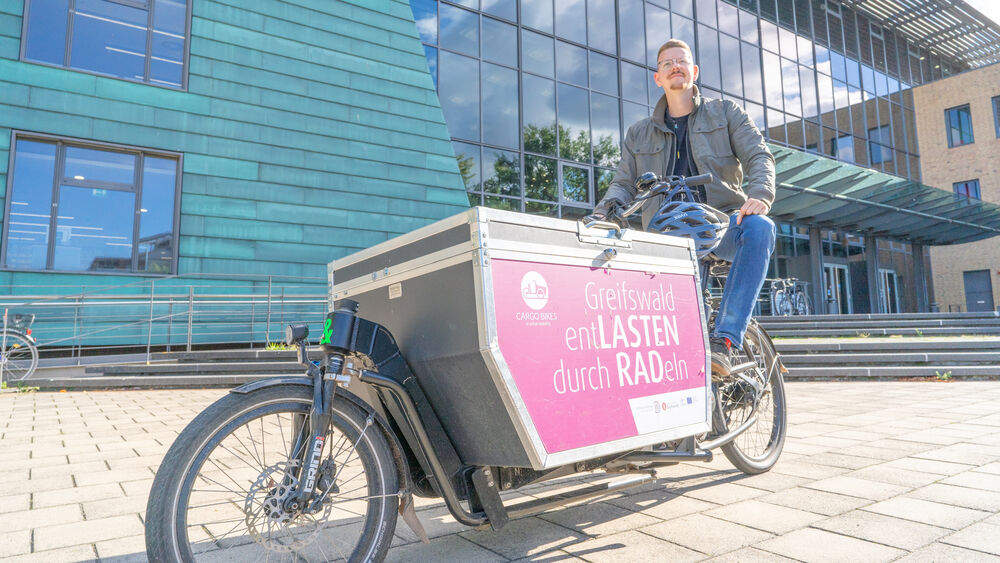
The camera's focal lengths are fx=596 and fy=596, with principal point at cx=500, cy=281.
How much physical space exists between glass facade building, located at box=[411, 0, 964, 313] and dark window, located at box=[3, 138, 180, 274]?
599 cm

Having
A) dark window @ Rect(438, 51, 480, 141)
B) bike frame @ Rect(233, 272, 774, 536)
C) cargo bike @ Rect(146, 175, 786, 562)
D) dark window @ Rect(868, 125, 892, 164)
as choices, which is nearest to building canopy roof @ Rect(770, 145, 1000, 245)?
dark window @ Rect(868, 125, 892, 164)

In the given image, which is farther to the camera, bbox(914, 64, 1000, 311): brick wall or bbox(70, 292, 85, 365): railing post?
bbox(914, 64, 1000, 311): brick wall

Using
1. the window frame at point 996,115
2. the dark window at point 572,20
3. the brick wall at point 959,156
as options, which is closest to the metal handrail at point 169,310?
the dark window at point 572,20

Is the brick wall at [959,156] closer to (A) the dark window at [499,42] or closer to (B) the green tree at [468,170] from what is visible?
(A) the dark window at [499,42]

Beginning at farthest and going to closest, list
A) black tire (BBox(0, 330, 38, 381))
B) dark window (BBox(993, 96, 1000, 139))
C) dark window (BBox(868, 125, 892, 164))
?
1. dark window (BBox(993, 96, 1000, 139))
2. dark window (BBox(868, 125, 892, 164))
3. black tire (BBox(0, 330, 38, 381))

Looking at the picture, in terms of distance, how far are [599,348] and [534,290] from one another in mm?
343

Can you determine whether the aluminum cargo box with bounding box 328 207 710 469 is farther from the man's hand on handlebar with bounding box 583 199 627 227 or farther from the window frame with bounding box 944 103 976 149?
the window frame with bounding box 944 103 976 149

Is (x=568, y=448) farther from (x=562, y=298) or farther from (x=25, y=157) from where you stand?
(x=25, y=157)

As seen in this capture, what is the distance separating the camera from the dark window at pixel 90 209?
8984 millimetres

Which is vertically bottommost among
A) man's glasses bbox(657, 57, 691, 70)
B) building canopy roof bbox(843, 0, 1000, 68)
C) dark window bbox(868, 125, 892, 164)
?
man's glasses bbox(657, 57, 691, 70)

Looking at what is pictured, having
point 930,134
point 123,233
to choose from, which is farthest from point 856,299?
point 123,233

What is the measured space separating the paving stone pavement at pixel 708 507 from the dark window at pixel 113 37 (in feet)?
24.9

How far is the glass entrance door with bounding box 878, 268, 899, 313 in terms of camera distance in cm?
2300

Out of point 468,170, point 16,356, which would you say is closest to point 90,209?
point 16,356
